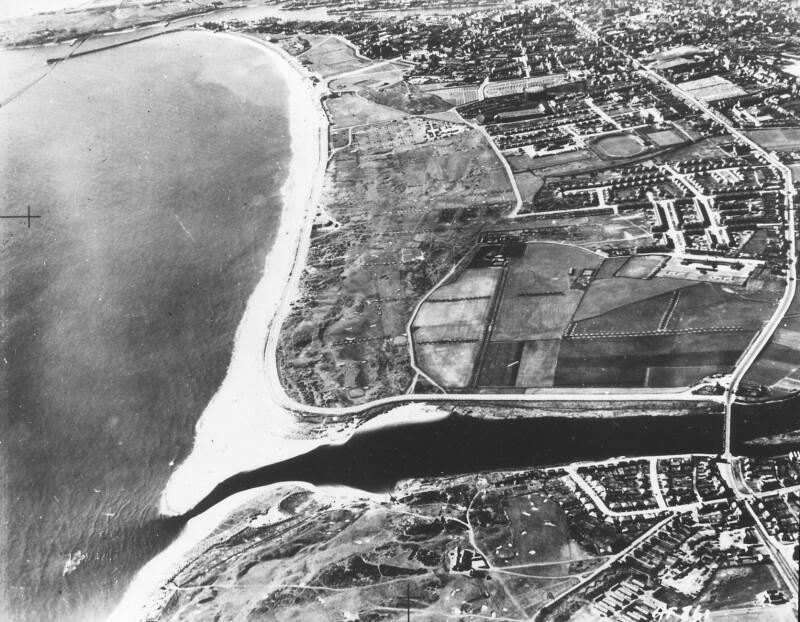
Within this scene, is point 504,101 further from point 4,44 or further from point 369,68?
point 4,44

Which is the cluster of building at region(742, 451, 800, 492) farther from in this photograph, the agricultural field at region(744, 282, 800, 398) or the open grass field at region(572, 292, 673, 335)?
the open grass field at region(572, 292, 673, 335)

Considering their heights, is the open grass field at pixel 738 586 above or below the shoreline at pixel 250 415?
above

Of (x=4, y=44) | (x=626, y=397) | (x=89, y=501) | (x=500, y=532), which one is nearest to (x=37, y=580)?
(x=89, y=501)

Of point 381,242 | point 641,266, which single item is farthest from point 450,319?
point 641,266

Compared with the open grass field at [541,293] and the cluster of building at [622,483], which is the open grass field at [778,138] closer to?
the open grass field at [541,293]

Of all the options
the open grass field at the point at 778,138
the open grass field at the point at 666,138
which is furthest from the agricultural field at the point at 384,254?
the open grass field at the point at 778,138

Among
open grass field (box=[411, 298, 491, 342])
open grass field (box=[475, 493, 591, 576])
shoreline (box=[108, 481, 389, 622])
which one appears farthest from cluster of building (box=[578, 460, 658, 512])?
open grass field (box=[411, 298, 491, 342])

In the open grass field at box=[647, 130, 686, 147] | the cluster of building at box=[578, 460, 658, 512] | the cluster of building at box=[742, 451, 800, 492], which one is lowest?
the cluster of building at box=[578, 460, 658, 512]
